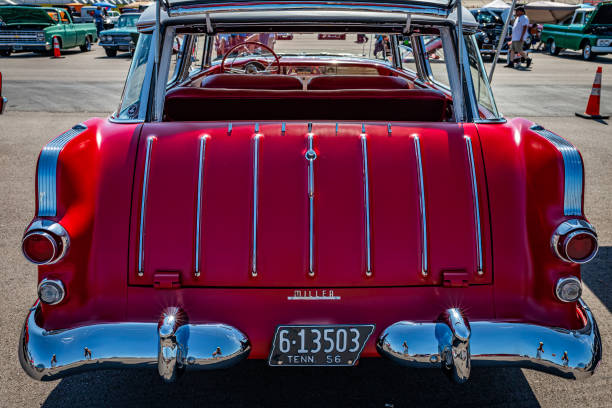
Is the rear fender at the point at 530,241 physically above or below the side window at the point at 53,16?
above

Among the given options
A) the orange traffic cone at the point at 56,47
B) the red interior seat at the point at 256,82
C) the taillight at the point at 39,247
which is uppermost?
the red interior seat at the point at 256,82

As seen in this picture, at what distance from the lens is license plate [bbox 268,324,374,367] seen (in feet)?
7.27

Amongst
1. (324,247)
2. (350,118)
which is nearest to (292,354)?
(324,247)

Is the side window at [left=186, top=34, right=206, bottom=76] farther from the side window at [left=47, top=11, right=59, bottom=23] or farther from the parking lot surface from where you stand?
the side window at [left=47, top=11, right=59, bottom=23]

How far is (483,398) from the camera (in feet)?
8.96

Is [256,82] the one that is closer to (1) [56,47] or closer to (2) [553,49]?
(1) [56,47]

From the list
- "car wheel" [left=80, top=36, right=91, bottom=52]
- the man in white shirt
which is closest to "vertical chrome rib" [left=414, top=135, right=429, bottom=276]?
the man in white shirt

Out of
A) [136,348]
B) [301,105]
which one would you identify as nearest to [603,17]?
[301,105]

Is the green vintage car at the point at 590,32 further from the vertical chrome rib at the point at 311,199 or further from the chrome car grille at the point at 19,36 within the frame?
the vertical chrome rib at the point at 311,199

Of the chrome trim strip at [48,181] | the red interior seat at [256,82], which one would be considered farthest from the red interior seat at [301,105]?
the chrome trim strip at [48,181]

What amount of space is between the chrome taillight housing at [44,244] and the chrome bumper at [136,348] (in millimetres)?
284

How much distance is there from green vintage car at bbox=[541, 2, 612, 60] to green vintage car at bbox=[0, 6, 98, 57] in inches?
697

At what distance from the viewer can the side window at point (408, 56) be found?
17.4ft

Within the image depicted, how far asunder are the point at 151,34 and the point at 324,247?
165 centimetres
